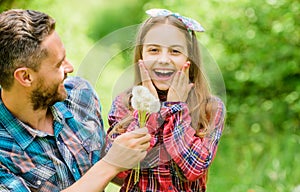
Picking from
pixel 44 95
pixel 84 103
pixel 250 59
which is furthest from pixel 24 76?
pixel 250 59

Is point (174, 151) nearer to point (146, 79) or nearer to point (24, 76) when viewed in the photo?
point (146, 79)

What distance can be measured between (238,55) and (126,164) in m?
3.25

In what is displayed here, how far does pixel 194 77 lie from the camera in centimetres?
290

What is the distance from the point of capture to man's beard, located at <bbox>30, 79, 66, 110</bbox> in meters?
2.89

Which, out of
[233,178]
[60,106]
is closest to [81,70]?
[60,106]

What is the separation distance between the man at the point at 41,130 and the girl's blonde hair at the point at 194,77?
0.23 meters

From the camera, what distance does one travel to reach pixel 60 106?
308cm

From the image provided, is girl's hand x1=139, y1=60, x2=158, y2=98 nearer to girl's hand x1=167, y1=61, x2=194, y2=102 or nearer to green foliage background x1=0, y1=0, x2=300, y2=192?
girl's hand x1=167, y1=61, x2=194, y2=102

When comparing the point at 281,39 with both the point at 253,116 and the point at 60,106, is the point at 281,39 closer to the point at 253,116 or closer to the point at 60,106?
the point at 253,116

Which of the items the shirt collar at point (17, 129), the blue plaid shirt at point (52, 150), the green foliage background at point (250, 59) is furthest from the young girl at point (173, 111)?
the green foliage background at point (250, 59)

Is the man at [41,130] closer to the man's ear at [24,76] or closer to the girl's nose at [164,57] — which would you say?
the man's ear at [24,76]

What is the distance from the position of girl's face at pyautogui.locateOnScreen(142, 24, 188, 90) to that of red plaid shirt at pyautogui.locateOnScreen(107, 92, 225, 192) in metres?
0.10

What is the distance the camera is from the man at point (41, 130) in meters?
2.79

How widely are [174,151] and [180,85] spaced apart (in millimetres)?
236
